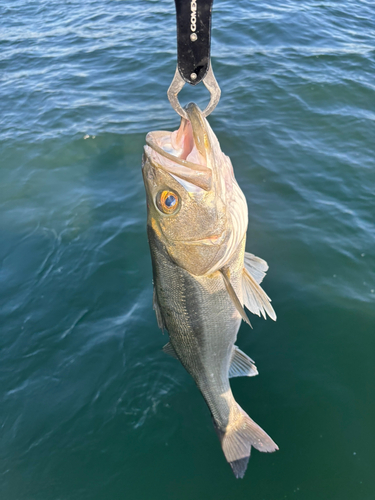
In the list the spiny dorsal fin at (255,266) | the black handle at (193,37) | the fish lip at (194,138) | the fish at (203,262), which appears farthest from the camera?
the spiny dorsal fin at (255,266)

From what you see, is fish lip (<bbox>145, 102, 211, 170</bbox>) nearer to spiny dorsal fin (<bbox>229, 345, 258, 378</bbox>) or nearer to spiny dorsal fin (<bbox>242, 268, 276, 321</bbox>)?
spiny dorsal fin (<bbox>242, 268, 276, 321</bbox>)

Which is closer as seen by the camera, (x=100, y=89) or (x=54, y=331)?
(x=54, y=331)

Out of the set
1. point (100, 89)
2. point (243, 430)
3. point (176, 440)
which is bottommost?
point (176, 440)

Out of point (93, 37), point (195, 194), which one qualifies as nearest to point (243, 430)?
point (195, 194)

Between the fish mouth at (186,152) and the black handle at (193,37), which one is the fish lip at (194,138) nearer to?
the fish mouth at (186,152)

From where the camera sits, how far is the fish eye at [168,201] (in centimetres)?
254

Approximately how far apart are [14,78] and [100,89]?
3.28 metres

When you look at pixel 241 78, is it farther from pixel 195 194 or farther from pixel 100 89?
pixel 195 194

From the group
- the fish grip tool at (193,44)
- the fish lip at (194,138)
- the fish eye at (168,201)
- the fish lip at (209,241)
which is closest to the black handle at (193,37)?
the fish grip tool at (193,44)

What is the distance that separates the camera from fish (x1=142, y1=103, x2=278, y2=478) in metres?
2.46

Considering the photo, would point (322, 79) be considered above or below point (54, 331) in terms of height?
above

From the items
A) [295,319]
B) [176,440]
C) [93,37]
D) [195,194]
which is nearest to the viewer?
[195,194]

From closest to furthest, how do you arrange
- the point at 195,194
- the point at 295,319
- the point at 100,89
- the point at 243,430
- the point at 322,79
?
the point at 195,194 < the point at 243,430 < the point at 295,319 < the point at 322,79 < the point at 100,89

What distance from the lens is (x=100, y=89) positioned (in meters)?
→ 10.4
